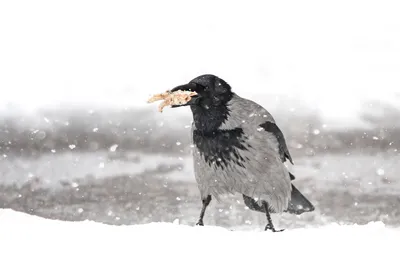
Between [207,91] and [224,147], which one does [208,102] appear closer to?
[207,91]

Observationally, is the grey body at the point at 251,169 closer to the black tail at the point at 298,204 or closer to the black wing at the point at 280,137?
the black wing at the point at 280,137

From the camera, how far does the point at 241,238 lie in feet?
21.0

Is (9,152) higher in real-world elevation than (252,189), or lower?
higher

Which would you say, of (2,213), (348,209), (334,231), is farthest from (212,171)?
(348,209)

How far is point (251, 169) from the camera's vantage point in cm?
714

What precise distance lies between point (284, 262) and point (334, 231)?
952mm

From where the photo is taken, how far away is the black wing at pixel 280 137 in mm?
7428

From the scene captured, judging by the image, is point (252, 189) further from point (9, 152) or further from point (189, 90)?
point (9, 152)

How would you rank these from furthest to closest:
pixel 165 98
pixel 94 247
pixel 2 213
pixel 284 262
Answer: pixel 2 213, pixel 165 98, pixel 94 247, pixel 284 262

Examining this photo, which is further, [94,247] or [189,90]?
[189,90]

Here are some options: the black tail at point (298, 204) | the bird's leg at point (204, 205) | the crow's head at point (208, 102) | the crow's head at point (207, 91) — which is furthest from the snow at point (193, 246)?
the crow's head at point (207, 91)

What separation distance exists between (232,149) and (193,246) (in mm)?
1336

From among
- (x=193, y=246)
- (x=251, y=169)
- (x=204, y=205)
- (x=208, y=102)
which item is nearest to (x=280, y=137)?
(x=251, y=169)

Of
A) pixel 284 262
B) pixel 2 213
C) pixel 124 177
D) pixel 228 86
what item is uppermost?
pixel 228 86
